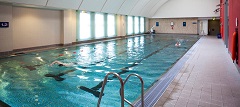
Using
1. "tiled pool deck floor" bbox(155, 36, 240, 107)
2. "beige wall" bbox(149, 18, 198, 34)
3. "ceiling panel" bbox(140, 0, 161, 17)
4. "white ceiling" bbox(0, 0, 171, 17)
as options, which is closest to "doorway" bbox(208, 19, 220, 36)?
"beige wall" bbox(149, 18, 198, 34)

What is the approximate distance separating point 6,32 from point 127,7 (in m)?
12.6

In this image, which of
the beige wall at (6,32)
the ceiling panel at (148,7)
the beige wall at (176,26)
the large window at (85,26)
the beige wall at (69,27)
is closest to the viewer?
the beige wall at (6,32)

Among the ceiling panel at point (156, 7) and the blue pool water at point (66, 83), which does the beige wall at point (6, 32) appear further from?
the ceiling panel at point (156, 7)

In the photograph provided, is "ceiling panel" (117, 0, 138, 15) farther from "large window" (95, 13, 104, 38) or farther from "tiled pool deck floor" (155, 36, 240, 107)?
"tiled pool deck floor" (155, 36, 240, 107)

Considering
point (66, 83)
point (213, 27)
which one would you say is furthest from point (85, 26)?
point (213, 27)

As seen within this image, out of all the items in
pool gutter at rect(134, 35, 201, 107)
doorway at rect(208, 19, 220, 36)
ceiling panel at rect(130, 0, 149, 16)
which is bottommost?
pool gutter at rect(134, 35, 201, 107)

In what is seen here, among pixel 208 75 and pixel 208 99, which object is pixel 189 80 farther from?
pixel 208 99

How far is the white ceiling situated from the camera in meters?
11.8

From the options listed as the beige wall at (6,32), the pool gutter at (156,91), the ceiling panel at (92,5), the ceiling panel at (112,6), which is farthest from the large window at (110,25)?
the pool gutter at (156,91)

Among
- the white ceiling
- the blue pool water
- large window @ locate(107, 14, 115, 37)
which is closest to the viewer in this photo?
the blue pool water

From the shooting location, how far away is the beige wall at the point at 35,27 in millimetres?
12023

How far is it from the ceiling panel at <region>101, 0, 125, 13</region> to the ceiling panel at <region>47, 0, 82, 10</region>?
3.52 m

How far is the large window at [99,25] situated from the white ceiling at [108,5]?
125 cm

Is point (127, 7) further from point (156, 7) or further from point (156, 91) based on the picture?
point (156, 91)
